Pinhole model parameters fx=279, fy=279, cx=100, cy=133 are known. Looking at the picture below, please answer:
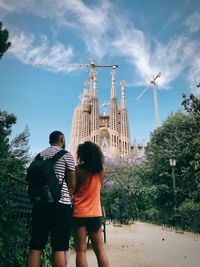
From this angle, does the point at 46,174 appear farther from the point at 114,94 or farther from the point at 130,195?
the point at 114,94

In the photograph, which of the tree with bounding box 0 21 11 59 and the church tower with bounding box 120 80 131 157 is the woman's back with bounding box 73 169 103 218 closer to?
the tree with bounding box 0 21 11 59

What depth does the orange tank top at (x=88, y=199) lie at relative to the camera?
11.3ft

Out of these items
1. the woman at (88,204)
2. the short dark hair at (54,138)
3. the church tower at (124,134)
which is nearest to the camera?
the woman at (88,204)

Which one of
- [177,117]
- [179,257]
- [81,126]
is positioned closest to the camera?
[179,257]


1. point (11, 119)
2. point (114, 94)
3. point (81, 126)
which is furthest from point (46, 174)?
point (114, 94)

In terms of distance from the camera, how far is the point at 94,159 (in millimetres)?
3600

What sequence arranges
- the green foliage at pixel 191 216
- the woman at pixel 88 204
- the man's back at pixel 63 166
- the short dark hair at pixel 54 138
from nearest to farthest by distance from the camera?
the man's back at pixel 63 166 < the woman at pixel 88 204 < the short dark hair at pixel 54 138 < the green foliage at pixel 191 216

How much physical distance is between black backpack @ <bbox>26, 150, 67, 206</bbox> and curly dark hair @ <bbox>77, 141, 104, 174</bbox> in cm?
58

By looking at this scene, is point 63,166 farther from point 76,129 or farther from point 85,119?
point 76,129

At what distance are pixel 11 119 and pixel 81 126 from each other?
8821 centimetres

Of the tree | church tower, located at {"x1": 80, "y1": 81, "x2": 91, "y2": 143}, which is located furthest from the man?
church tower, located at {"x1": 80, "y1": 81, "x2": 91, "y2": 143}

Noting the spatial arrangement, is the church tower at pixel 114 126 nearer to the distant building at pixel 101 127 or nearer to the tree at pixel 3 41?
the distant building at pixel 101 127

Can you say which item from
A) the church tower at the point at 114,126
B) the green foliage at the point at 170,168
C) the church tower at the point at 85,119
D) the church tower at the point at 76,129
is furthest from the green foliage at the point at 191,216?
the church tower at the point at 76,129

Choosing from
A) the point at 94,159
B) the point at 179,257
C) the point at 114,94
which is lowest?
the point at 179,257
